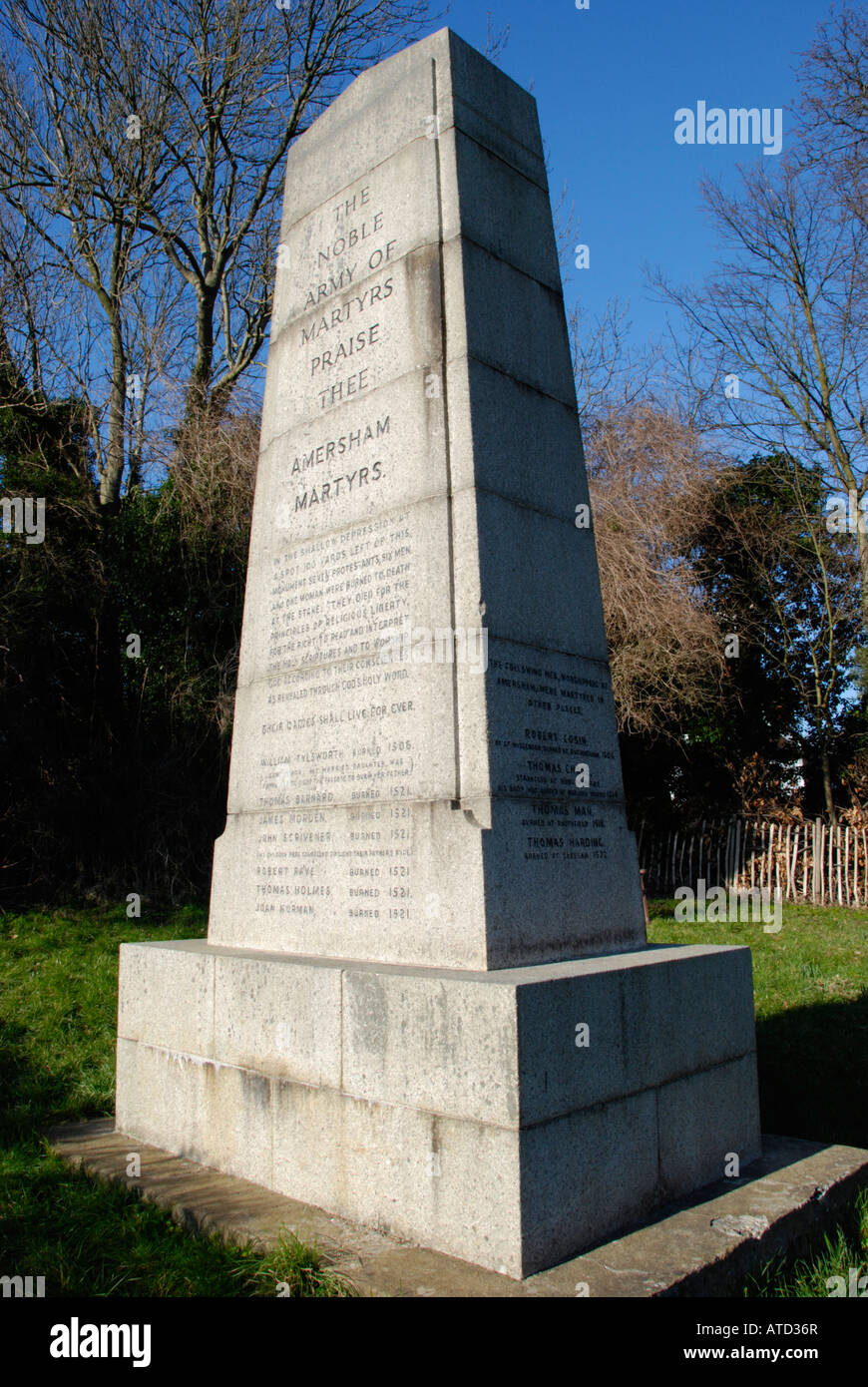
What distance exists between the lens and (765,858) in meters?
15.7

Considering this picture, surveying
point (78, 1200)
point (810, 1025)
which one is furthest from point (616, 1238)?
point (810, 1025)

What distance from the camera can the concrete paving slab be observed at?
9.93 feet

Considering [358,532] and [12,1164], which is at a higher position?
[358,532]

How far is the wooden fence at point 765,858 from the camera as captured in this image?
14.7 metres

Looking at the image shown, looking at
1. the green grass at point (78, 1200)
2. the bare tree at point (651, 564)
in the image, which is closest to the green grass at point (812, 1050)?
the green grass at point (78, 1200)

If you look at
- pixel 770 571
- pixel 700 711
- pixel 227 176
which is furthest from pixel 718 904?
pixel 227 176

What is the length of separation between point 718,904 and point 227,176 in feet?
48.3

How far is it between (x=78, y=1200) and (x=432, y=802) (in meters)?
2.19

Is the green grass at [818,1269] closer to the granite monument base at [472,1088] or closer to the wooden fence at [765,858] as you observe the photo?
the granite monument base at [472,1088]

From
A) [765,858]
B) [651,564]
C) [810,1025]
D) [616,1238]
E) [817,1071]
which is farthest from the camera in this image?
[765,858]

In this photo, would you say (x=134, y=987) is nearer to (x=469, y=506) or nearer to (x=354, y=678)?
(x=354, y=678)

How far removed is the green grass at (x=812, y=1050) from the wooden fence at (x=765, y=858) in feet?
12.8

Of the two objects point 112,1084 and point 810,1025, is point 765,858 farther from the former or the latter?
point 112,1084
